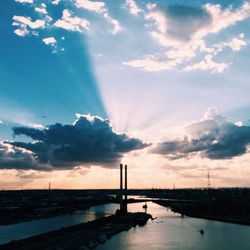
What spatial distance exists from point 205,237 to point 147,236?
1523 centimetres

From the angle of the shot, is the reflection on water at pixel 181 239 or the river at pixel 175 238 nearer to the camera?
the reflection on water at pixel 181 239

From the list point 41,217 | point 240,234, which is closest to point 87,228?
point 240,234

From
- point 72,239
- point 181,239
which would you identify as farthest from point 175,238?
point 72,239

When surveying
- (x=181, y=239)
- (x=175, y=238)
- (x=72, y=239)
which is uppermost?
(x=72, y=239)

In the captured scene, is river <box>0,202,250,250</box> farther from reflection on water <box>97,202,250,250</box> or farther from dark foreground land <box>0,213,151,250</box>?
dark foreground land <box>0,213,151,250</box>

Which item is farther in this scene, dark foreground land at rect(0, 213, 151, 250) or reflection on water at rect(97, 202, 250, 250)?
reflection on water at rect(97, 202, 250, 250)

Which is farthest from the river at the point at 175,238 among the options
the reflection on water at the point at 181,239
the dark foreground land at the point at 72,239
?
the dark foreground land at the point at 72,239

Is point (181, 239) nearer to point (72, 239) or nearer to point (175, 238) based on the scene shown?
point (175, 238)

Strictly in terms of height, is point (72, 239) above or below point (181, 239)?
above

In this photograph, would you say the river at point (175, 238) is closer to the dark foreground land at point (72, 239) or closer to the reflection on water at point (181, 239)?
the reflection on water at point (181, 239)

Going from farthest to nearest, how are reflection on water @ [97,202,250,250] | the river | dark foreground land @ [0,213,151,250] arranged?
the river, reflection on water @ [97,202,250,250], dark foreground land @ [0,213,151,250]

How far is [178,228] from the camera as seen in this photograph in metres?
123

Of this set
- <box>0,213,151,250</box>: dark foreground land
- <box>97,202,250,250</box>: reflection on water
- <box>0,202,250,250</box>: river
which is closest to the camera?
<box>0,213,151,250</box>: dark foreground land

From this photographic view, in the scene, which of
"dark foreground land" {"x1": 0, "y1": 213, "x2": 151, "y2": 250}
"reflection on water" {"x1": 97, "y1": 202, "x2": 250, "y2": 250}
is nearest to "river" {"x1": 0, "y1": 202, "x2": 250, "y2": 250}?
"reflection on water" {"x1": 97, "y1": 202, "x2": 250, "y2": 250}
